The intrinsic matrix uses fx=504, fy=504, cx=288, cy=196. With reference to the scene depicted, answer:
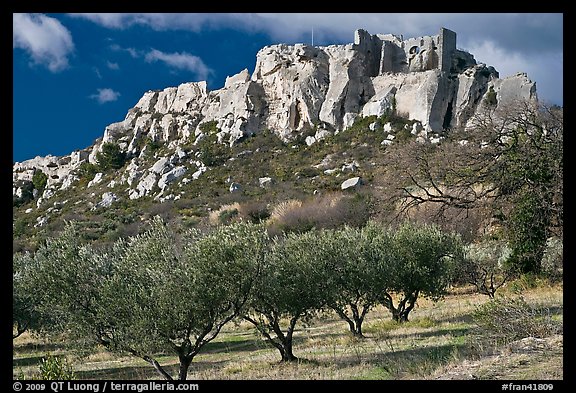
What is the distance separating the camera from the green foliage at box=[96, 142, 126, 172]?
66.4 meters

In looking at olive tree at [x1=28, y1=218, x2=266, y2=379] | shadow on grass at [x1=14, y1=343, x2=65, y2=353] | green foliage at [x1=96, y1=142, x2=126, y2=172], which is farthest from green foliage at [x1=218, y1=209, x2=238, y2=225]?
olive tree at [x1=28, y1=218, x2=266, y2=379]

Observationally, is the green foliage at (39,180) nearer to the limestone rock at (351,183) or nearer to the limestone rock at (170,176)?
the limestone rock at (170,176)

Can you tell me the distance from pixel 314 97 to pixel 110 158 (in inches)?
1099

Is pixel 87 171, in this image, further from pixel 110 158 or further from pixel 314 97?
pixel 314 97

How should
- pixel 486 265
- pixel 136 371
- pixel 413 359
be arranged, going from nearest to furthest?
pixel 413 359 → pixel 136 371 → pixel 486 265

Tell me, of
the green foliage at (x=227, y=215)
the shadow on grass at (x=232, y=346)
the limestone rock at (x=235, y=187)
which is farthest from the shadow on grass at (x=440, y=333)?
the limestone rock at (x=235, y=187)

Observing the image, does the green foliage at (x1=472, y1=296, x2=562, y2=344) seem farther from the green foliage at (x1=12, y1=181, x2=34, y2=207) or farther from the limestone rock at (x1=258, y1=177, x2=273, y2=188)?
the green foliage at (x1=12, y1=181, x2=34, y2=207)

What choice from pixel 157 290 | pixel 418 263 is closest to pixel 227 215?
pixel 418 263

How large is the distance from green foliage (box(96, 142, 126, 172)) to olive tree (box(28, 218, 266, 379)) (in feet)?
194

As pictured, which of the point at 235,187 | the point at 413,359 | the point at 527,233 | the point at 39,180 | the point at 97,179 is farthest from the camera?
the point at 39,180

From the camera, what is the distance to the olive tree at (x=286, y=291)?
11.7 metres

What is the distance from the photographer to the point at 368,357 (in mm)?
11273

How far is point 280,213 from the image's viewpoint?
133ft
